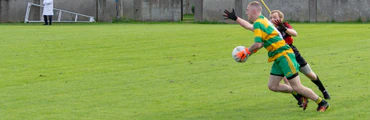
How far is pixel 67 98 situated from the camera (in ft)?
38.9

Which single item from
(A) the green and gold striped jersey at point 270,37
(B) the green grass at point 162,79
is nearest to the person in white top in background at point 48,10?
(B) the green grass at point 162,79

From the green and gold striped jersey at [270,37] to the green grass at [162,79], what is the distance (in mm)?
914

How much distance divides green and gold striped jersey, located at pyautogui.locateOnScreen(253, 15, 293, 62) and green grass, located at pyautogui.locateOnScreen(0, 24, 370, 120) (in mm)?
914

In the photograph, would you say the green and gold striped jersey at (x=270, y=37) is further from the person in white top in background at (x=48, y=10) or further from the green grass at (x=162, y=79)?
the person in white top in background at (x=48, y=10)

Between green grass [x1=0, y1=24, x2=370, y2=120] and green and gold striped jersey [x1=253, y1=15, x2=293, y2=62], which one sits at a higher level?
green and gold striped jersey [x1=253, y1=15, x2=293, y2=62]

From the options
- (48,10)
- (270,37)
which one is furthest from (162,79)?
(48,10)

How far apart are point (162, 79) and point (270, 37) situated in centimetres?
450

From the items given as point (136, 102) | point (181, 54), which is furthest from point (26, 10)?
point (136, 102)

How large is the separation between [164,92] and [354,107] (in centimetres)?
340

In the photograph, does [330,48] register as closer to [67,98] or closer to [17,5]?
[67,98]

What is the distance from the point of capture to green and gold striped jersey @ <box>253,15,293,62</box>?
32.9 feet

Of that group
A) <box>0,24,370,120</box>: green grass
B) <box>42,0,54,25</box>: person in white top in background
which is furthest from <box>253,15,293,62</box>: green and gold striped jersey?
<box>42,0,54,25</box>: person in white top in background

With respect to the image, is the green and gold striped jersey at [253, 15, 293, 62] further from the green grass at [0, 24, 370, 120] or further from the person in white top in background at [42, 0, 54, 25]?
the person in white top in background at [42, 0, 54, 25]

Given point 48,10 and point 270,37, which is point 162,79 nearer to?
point 270,37
